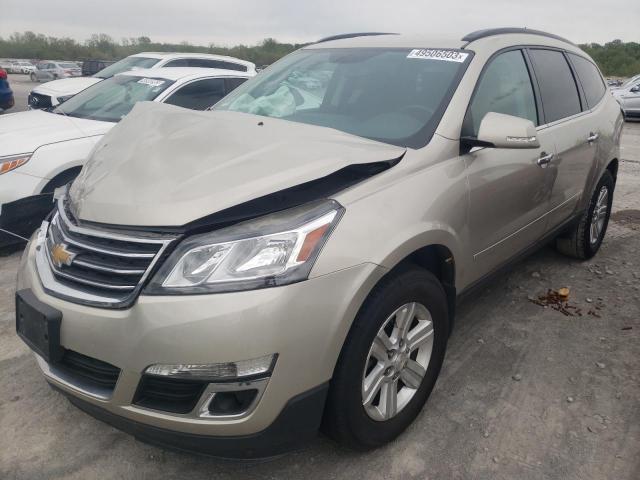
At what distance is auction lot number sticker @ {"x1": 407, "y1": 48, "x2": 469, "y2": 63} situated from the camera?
2672 mm

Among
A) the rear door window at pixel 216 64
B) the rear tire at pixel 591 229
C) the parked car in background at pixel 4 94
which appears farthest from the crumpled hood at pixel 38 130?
the rear door window at pixel 216 64

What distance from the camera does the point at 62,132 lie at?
14.4 feet

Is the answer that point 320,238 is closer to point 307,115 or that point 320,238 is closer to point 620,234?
point 307,115

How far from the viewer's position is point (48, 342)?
1788 mm

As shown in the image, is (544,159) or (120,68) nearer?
(544,159)

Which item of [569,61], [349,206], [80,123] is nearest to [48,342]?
[349,206]

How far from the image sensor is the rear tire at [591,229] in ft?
13.5

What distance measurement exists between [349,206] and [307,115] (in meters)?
1.08

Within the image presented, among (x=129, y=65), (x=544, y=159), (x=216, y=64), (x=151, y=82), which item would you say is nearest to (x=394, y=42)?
(x=544, y=159)

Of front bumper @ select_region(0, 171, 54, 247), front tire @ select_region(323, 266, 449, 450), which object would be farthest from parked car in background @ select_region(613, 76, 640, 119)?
front bumper @ select_region(0, 171, 54, 247)

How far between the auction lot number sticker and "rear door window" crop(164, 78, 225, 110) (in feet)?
10.7

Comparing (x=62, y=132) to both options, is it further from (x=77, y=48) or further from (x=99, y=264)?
(x=77, y=48)

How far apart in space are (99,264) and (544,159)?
2504 millimetres

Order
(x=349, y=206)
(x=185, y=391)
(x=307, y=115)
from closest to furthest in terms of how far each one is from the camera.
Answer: (x=185, y=391)
(x=349, y=206)
(x=307, y=115)
